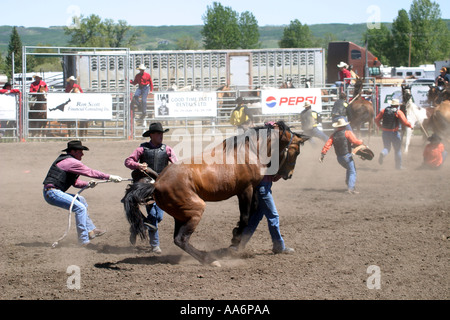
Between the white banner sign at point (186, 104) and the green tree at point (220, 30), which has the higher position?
the green tree at point (220, 30)

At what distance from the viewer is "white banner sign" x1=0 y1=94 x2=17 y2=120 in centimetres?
1611

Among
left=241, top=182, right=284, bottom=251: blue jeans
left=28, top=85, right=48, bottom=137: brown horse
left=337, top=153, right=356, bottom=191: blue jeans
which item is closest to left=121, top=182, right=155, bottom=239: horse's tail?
left=241, top=182, right=284, bottom=251: blue jeans

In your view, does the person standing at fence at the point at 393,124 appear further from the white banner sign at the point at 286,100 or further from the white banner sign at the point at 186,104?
the white banner sign at the point at 186,104

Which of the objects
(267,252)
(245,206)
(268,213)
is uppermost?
(245,206)

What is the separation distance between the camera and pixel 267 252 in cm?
668

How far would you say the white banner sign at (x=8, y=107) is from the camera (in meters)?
16.1

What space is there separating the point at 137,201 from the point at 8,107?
11.7m

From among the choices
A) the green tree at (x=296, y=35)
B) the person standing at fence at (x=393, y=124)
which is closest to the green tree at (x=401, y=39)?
the green tree at (x=296, y=35)

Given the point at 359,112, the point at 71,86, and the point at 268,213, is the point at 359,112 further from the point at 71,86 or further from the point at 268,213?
the point at 268,213

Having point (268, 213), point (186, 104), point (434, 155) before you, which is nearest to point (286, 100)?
point (186, 104)

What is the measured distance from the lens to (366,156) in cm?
1059

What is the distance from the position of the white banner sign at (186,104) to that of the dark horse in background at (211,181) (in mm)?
10310

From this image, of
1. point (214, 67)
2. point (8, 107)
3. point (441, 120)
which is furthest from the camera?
point (214, 67)

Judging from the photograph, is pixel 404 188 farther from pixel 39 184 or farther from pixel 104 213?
pixel 39 184
